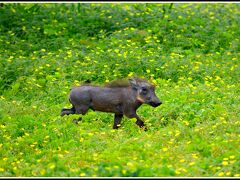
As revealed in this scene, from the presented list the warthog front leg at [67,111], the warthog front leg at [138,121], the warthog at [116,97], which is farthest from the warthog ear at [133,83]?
the warthog front leg at [67,111]

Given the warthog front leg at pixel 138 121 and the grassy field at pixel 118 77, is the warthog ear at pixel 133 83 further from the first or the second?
the grassy field at pixel 118 77

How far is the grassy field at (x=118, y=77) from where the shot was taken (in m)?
11.1

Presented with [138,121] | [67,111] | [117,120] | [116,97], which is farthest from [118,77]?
[138,121]

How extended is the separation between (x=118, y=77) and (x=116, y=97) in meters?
2.99

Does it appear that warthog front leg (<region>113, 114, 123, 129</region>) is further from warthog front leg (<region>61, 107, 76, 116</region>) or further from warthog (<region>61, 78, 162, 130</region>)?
warthog front leg (<region>61, 107, 76, 116</region>)

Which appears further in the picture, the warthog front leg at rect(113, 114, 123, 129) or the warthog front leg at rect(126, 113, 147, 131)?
the warthog front leg at rect(113, 114, 123, 129)

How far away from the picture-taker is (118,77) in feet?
54.3

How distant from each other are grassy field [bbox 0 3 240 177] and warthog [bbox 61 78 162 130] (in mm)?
236

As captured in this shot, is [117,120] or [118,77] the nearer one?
[117,120]

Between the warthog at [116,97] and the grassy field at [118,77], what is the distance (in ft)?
0.77

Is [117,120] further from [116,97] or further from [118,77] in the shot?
[118,77]

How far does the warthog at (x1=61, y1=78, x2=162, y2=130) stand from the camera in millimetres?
13352

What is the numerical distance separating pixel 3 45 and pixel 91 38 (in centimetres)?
235

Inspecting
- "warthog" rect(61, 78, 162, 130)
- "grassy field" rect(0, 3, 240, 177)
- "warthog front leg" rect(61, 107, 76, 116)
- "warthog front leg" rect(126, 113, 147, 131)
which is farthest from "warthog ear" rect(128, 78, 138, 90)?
"warthog front leg" rect(61, 107, 76, 116)
